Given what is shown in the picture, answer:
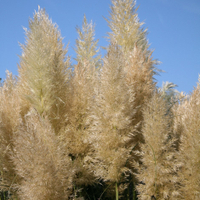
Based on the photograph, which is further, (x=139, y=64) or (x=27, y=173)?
(x=139, y=64)

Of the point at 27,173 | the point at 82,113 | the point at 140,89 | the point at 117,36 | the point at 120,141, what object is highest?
the point at 117,36

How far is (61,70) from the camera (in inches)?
117

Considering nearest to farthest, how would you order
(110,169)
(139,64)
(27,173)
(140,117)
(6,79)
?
(27,173)
(110,169)
(140,117)
(139,64)
(6,79)

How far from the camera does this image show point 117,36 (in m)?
4.63

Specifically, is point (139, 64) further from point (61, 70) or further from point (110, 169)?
point (110, 169)

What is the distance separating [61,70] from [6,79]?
40.9 inches

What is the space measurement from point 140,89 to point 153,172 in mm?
1097

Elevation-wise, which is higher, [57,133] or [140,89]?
[140,89]

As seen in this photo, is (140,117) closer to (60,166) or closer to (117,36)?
(60,166)

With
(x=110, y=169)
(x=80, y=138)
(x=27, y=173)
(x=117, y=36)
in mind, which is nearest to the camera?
(x=27, y=173)

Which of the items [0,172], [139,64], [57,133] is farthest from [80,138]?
[139,64]

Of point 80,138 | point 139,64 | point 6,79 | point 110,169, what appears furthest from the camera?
point 6,79

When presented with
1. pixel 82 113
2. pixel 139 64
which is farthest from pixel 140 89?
pixel 82 113

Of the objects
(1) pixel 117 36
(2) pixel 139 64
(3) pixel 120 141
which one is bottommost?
(3) pixel 120 141
